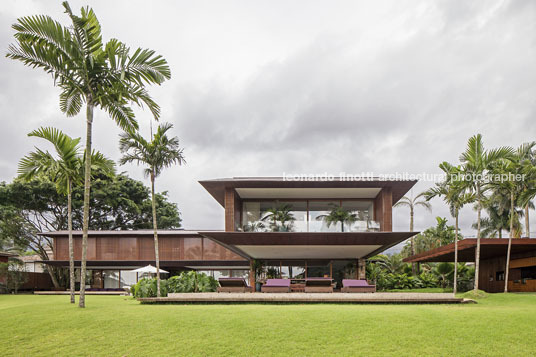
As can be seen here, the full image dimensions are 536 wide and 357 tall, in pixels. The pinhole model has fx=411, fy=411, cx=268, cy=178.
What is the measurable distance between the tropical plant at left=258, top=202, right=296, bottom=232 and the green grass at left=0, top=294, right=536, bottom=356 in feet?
28.9

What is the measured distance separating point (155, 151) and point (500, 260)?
22.2 meters

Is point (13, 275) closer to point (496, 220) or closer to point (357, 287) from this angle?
point (357, 287)

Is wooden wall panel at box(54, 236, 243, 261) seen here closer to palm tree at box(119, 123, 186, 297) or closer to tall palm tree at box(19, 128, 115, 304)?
palm tree at box(119, 123, 186, 297)

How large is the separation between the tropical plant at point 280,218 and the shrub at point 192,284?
382cm

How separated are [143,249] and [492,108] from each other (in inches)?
962

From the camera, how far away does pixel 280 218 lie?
786 inches

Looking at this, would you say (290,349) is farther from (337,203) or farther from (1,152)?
(1,152)

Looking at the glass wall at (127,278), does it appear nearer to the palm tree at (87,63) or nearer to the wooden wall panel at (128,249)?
the wooden wall panel at (128,249)

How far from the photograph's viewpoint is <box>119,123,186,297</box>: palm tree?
680 inches

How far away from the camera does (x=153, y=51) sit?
11.6 metres

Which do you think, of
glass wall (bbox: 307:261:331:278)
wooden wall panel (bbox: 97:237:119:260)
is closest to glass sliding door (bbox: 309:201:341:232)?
glass wall (bbox: 307:261:331:278)

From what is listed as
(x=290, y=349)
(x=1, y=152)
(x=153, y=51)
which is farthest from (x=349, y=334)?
(x=1, y=152)

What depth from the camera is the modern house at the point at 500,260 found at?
65.9 ft

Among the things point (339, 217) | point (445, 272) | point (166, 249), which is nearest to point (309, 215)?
point (339, 217)
